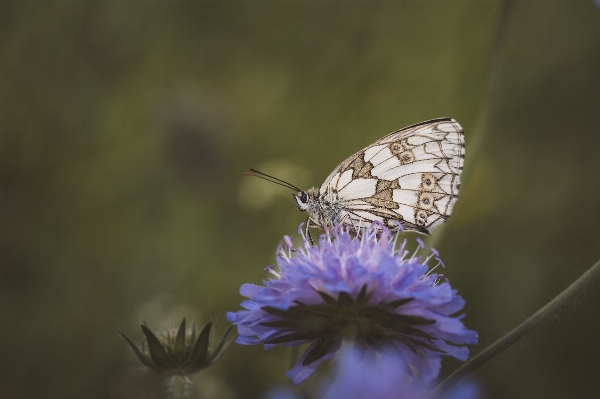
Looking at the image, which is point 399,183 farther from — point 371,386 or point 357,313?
point 371,386

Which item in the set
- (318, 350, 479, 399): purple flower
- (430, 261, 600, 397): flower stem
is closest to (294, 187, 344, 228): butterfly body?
(430, 261, 600, 397): flower stem

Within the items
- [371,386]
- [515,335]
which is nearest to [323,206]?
[515,335]

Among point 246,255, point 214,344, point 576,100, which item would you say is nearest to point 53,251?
point 246,255

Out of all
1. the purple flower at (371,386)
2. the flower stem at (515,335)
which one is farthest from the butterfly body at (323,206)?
the purple flower at (371,386)

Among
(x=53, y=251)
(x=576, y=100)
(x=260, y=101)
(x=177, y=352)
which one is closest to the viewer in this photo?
(x=177, y=352)

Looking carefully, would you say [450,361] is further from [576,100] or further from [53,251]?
[53,251]

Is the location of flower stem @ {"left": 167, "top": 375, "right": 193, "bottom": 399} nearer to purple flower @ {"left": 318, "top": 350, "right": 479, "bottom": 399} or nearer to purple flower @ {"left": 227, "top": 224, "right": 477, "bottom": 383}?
purple flower @ {"left": 227, "top": 224, "right": 477, "bottom": 383}
